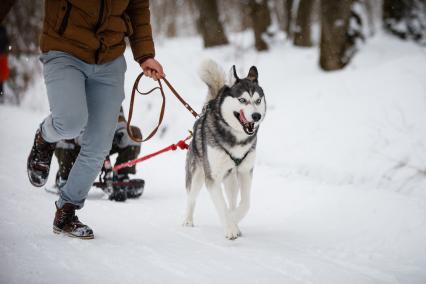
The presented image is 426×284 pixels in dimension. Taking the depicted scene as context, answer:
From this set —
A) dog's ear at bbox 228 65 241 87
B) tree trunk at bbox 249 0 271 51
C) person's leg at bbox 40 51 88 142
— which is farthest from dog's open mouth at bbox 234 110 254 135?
tree trunk at bbox 249 0 271 51

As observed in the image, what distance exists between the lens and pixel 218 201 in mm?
3061

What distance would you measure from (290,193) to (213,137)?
165 cm

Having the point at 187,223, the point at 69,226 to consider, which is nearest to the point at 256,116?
the point at 187,223

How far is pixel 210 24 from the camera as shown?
1035 centimetres

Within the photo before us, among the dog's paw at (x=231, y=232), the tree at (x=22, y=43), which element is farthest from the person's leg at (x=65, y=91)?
the tree at (x=22, y=43)

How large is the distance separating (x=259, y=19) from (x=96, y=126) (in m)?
8.08

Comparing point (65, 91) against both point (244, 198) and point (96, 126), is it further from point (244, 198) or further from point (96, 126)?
point (244, 198)

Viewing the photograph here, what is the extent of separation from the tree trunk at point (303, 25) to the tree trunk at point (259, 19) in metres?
0.89

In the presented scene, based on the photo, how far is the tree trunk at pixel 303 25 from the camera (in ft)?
32.8

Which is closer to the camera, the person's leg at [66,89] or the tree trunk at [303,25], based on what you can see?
the person's leg at [66,89]

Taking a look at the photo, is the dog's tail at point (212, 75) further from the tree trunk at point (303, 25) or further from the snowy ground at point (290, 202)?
the tree trunk at point (303, 25)

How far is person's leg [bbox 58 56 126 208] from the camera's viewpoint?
2.54 meters

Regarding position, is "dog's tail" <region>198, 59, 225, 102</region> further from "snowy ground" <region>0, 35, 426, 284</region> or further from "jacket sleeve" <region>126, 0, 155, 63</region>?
"snowy ground" <region>0, 35, 426, 284</region>

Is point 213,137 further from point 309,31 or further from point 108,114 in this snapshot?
point 309,31
